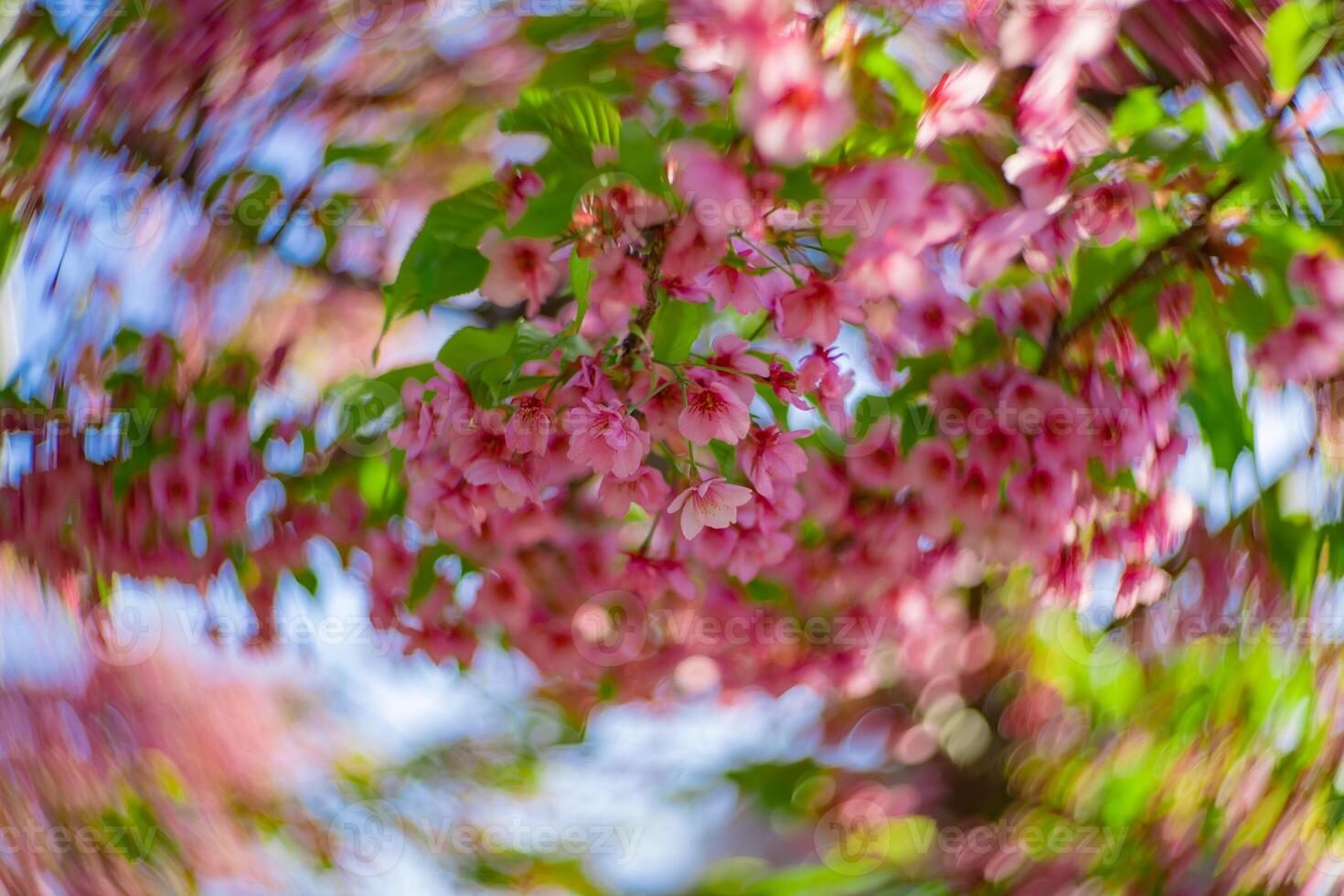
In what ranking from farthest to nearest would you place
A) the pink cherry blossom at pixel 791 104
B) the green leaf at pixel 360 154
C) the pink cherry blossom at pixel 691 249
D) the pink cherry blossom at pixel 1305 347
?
1. the green leaf at pixel 360 154
2. the pink cherry blossom at pixel 1305 347
3. the pink cherry blossom at pixel 691 249
4. the pink cherry blossom at pixel 791 104

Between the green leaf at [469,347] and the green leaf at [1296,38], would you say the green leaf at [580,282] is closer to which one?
the green leaf at [469,347]

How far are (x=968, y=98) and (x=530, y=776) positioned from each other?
5.44 feet

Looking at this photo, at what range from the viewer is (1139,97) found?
574 mm

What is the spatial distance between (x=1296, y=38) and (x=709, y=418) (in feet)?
1.40

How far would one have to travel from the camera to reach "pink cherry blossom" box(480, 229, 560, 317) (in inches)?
21.4

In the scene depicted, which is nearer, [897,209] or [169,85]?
[897,209]

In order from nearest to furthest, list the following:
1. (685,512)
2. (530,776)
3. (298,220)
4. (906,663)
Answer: (685,512) < (298,220) < (906,663) < (530,776)

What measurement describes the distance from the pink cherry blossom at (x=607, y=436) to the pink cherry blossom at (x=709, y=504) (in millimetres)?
62

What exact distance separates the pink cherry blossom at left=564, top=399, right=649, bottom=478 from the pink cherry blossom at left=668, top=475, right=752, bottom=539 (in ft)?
0.20

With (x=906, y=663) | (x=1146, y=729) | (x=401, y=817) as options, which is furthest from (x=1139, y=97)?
(x=401, y=817)

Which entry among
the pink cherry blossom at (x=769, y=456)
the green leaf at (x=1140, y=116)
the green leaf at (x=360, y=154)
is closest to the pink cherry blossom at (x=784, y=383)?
the pink cherry blossom at (x=769, y=456)

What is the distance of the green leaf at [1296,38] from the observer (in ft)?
1.79

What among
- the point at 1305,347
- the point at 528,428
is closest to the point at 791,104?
the point at 528,428

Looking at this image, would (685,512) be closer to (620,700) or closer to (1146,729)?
(1146,729)
